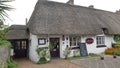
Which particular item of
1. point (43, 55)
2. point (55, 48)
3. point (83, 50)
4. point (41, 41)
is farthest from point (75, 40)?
point (43, 55)

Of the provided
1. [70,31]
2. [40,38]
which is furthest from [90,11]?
[40,38]

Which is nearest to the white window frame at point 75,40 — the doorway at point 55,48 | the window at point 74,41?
the window at point 74,41

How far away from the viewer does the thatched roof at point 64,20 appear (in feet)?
Answer: 46.0

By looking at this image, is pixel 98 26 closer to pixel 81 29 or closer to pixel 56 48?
pixel 81 29

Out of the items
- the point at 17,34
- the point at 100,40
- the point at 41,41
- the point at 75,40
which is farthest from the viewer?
the point at 100,40

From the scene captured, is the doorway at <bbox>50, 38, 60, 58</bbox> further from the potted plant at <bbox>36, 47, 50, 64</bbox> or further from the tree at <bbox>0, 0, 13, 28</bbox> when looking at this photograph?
the tree at <bbox>0, 0, 13, 28</bbox>

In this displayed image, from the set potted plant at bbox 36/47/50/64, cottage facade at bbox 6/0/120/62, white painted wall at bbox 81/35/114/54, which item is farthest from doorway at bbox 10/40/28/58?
white painted wall at bbox 81/35/114/54

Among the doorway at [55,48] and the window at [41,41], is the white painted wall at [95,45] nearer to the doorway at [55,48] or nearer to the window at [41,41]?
the doorway at [55,48]

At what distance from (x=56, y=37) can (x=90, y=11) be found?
9374mm

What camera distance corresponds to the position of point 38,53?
41.6 feet

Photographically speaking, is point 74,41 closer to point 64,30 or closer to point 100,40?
point 64,30

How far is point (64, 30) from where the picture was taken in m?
14.5

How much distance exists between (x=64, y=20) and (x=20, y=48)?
6.83 metres

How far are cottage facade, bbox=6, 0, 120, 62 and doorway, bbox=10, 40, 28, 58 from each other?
97cm
